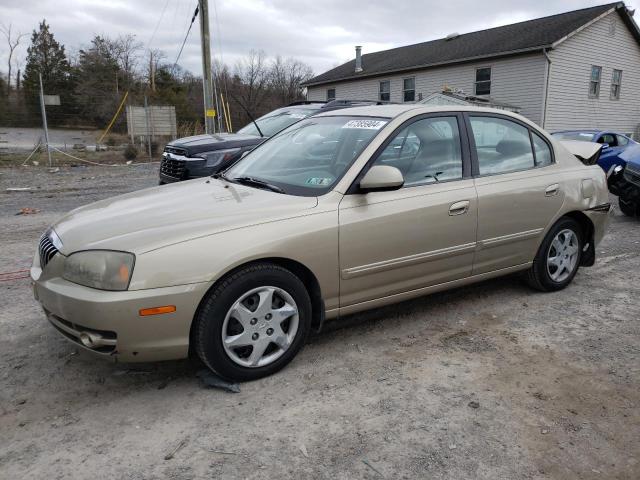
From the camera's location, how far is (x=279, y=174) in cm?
377

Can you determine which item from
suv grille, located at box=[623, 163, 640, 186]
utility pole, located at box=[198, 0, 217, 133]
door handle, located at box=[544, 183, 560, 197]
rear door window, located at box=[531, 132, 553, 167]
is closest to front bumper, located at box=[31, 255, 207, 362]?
door handle, located at box=[544, 183, 560, 197]

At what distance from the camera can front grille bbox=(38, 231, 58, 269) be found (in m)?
3.02

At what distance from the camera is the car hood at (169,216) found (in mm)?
2814

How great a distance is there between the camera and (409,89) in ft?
84.2

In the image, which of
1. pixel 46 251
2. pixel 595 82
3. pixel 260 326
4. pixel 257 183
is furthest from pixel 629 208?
pixel 595 82

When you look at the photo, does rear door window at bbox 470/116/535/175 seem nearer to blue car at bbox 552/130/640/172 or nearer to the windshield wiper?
the windshield wiper

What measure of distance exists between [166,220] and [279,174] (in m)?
1.03

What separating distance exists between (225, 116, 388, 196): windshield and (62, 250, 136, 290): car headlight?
116 cm

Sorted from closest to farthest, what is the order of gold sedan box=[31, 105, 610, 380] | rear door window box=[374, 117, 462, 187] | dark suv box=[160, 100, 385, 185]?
gold sedan box=[31, 105, 610, 380] → rear door window box=[374, 117, 462, 187] → dark suv box=[160, 100, 385, 185]

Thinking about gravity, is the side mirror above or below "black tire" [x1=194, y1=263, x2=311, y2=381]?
above

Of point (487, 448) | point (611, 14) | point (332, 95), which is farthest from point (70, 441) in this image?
point (332, 95)

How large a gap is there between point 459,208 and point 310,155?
3.75ft

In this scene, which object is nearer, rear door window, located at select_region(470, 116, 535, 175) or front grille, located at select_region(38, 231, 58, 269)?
front grille, located at select_region(38, 231, 58, 269)

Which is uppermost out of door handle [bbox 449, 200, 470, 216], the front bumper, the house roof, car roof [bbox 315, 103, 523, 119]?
the house roof
